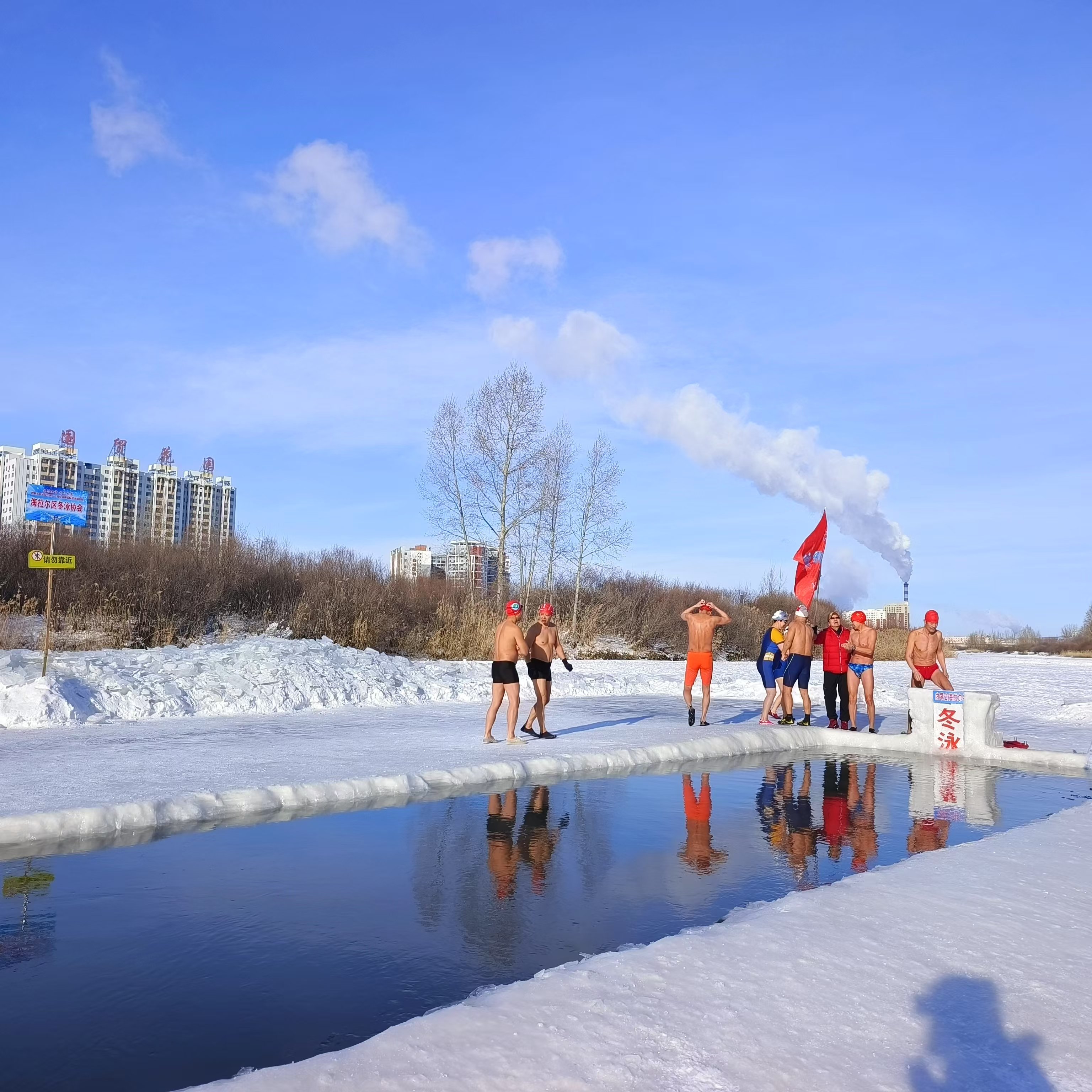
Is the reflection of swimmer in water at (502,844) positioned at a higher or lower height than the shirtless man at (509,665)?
lower

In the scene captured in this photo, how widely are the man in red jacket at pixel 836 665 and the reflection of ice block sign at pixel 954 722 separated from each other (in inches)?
52.7

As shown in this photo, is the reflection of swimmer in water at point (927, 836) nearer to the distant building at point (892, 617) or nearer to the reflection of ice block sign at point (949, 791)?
the reflection of ice block sign at point (949, 791)

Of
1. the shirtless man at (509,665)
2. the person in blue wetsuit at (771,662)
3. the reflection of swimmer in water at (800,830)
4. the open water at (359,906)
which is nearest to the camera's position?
the open water at (359,906)

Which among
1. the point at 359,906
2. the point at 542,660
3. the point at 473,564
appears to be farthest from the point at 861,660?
the point at 473,564

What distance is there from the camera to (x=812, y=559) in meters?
17.9

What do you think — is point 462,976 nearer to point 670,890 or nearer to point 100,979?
point 100,979

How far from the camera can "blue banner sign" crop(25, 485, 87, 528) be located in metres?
15.3

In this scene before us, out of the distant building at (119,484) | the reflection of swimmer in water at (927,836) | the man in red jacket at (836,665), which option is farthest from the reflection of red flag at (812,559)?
the distant building at (119,484)

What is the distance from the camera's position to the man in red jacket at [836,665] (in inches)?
598

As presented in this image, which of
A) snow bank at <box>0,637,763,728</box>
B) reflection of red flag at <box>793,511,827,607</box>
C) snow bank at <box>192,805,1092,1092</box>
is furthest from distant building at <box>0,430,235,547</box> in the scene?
snow bank at <box>192,805,1092,1092</box>

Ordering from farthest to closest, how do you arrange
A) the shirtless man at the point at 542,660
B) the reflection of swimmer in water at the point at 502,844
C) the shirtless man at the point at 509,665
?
the shirtless man at the point at 542,660
the shirtless man at the point at 509,665
the reflection of swimmer in water at the point at 502,844

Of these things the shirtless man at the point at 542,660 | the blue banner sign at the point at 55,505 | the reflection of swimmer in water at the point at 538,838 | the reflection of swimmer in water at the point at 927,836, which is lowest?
the reflection of swimmer in water at the point at 538,838

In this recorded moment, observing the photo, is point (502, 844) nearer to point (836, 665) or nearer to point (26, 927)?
point (26, 927)

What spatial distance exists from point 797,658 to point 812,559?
3.62m
